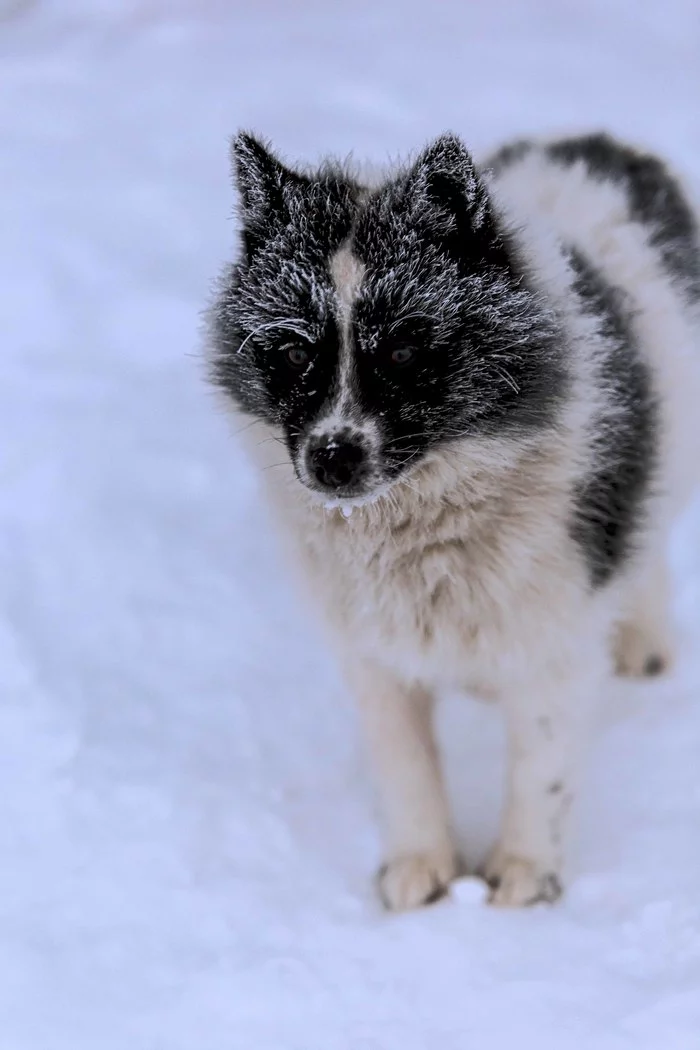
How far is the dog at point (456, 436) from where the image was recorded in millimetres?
2301

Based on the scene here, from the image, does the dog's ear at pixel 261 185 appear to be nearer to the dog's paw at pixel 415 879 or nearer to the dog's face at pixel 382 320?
the dog's face at pixel 382 320

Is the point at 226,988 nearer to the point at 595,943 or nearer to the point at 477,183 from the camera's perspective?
the point at 595,943

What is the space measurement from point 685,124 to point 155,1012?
5.25 metres

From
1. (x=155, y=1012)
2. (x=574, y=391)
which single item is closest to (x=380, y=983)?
(x=155, y=1012)

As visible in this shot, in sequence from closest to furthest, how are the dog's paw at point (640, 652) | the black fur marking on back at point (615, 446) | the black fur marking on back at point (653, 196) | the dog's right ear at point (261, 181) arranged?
1. the dog's right ear at point (261, 181)
2. the black fur marking on back at point (615, 446)
3. the black fur marking on back at point (653, 196)
4. the dog's paw at point (640, 652)

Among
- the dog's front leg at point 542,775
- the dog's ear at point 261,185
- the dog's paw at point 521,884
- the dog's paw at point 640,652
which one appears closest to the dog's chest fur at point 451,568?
the dog's front leg at point 542,775

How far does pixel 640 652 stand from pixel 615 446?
1.23 meters

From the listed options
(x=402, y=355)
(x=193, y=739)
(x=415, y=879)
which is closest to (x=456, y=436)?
(x=402, y=355)

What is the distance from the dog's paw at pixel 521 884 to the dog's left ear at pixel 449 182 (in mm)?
1535

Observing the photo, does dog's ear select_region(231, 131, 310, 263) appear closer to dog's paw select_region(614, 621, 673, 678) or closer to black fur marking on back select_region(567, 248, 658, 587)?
black fur marking on back select_region(567, 248, 658, 587)

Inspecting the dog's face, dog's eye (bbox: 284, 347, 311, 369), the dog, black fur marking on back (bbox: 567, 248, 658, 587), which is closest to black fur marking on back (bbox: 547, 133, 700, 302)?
the dog

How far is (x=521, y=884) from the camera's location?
285 cm

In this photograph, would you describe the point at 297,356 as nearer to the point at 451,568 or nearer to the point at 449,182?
the point at 449,182

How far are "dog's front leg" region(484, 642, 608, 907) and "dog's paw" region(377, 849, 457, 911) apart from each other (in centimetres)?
12
